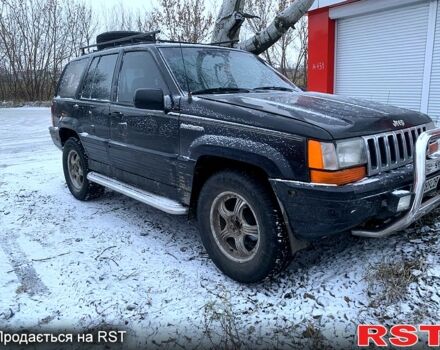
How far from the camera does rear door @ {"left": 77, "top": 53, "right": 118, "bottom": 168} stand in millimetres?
4520

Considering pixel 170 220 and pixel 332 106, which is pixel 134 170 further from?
pixel 332 106

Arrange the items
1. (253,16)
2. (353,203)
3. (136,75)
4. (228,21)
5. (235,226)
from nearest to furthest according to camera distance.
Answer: (353,203)
(235,226)
(136,75)
(253,16)
(228,21)

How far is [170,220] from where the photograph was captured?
4539mm

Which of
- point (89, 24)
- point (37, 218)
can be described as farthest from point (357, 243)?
point (89, 24)

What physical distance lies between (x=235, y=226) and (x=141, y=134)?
139cm

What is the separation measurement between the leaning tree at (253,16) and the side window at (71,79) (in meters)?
→ 3.04

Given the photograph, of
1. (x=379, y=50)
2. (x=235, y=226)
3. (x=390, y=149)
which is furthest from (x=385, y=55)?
(x=235, y=226)

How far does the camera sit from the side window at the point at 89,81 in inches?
194

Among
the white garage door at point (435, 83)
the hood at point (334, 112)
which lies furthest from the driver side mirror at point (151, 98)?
the white garage door at point (435, 83)

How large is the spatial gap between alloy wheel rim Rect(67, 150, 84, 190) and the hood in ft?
8.81

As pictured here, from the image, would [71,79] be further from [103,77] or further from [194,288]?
[194,288]

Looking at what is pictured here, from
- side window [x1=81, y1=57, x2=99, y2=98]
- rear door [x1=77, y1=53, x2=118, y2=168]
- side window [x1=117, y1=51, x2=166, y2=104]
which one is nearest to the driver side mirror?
side window [x1=117, y1=51, x2=166, y2=104]

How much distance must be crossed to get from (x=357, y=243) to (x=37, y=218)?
3596mm

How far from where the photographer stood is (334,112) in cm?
295
